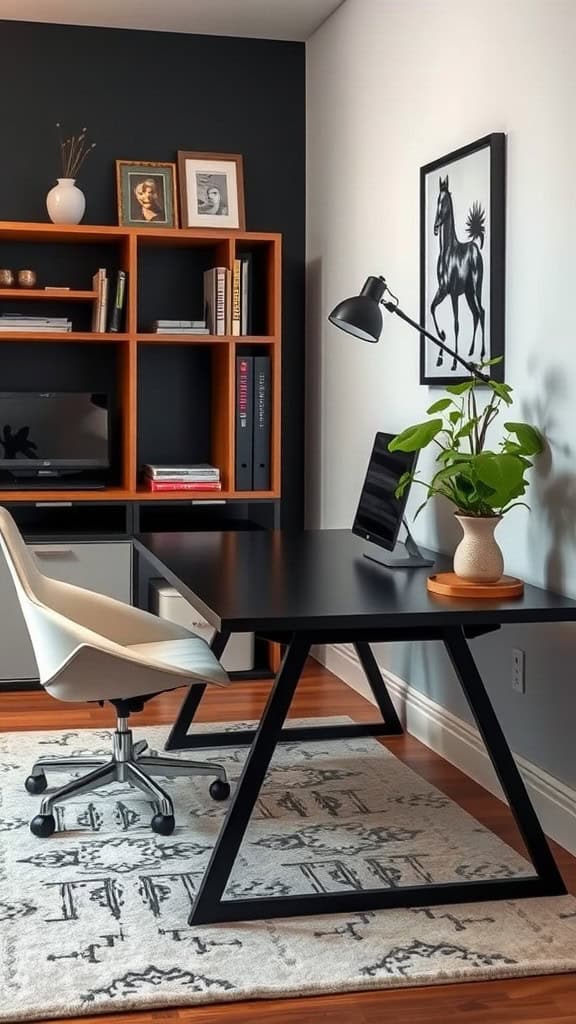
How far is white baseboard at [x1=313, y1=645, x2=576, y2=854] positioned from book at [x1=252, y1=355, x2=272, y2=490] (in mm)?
735

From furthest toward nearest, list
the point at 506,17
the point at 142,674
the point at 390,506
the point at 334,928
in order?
the point at 390,506 → the point at 506,17 → the point at 142,674 → the point at 334,928

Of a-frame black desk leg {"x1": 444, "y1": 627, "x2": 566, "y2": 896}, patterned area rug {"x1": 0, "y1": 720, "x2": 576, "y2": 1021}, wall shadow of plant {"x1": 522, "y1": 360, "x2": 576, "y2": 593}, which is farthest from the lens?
wall shadow of plant {"x1": 522, "y1": 360, "x2": 576, "y2": 593}

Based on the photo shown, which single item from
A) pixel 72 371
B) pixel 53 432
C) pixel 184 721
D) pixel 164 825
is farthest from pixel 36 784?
pixel 72 371

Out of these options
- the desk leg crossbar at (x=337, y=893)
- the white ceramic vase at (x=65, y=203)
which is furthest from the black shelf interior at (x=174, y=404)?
the desk leg crossbar at (x=337, y=893)

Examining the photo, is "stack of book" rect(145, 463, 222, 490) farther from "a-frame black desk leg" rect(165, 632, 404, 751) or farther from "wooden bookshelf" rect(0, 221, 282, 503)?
"a-frame black desk leg" rect(165, 632, 404, 751)

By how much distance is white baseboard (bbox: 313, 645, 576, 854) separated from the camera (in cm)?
308

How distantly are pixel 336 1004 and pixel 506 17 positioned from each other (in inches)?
97.0

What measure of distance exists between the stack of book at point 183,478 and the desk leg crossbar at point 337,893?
88.2 inches

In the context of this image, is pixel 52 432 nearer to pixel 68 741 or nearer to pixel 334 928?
pixel 68 741

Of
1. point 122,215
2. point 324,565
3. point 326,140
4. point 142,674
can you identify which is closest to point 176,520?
point 122,215

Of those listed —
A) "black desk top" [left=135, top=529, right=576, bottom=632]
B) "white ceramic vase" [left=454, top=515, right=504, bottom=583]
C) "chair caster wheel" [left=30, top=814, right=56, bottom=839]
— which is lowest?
"chair caster wheel" [left=30, top=814, right=56, bottom=839]

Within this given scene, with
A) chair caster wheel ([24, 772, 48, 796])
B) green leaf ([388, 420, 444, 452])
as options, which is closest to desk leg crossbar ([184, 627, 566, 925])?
green leaf ([388, 420, 444, 452])

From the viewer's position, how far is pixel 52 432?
4.93 metres

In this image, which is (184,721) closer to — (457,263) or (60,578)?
(60,578)
